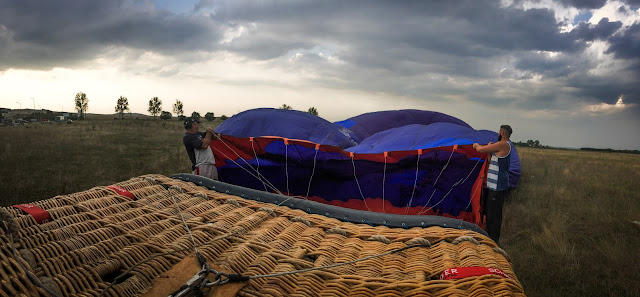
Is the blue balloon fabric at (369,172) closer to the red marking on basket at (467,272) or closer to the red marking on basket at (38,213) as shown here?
the red marking on basket at (38,213)

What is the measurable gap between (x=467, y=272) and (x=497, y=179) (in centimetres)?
379

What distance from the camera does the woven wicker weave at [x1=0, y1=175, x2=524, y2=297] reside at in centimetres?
121

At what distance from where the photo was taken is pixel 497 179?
4672 mm

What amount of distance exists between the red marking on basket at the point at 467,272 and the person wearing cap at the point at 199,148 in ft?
13.7

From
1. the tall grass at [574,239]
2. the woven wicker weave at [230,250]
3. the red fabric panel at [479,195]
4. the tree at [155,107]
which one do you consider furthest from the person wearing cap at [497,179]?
the tree at [155,107]

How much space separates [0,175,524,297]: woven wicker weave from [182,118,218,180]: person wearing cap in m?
3.06

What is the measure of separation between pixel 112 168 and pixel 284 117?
191 inches

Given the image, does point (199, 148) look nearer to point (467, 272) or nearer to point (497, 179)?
point (497, 179)

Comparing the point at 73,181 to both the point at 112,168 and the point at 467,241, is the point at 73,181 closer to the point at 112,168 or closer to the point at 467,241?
the point at 112,168

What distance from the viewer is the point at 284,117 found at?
7.83 meters

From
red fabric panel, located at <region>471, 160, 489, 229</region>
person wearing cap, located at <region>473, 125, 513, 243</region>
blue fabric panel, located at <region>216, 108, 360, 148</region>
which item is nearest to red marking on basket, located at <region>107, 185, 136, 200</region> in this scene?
person wearing cap, located at <region>473, 125, 513, 243</region>

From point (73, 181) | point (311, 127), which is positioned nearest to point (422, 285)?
point (311, 127)

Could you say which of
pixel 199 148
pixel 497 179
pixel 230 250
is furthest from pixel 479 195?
pixel 230 250

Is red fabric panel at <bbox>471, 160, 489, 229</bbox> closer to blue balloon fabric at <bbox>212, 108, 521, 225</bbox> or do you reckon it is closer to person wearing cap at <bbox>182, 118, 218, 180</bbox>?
blue balloon fabric at <bbox>212, 108, 521, 225</bbox>
